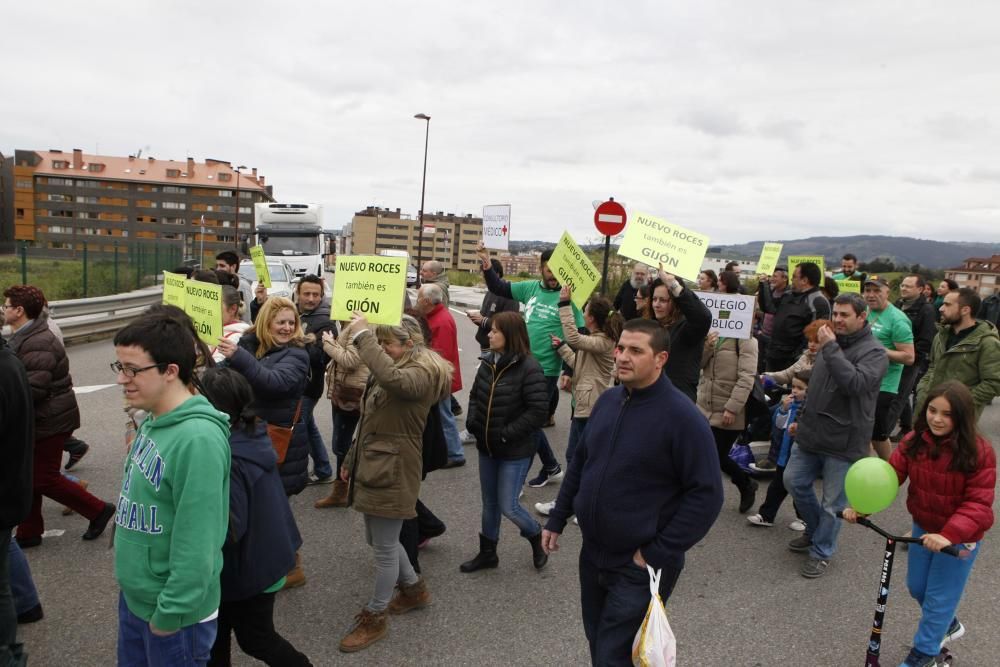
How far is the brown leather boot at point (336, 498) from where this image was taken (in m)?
5.26

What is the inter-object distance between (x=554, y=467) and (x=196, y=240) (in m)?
103

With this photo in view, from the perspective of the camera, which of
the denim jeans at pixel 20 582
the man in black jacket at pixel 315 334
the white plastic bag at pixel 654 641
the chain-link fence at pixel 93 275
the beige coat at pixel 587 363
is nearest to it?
the white plastic bag at pixel 654 641

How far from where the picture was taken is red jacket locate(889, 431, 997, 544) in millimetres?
3072

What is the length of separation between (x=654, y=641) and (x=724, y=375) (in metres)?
3.46

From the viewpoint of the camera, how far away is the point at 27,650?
3.28m

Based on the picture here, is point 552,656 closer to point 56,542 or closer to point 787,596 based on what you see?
point 787,596

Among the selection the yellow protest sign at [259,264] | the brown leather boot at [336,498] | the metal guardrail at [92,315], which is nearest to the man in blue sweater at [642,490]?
the brown leather boot at [336,498]

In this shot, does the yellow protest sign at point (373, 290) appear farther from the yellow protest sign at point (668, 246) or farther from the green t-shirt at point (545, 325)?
the green t-shirt at point (545, 325)

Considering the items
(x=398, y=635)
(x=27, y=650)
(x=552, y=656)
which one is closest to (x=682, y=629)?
(x=552, y=656)

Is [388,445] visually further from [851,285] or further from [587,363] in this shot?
[851,285]

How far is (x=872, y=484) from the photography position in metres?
3.14

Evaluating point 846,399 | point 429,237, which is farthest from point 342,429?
point 429,237

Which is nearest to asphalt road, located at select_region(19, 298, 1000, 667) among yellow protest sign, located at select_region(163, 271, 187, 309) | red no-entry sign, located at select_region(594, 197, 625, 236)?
yellow protest sign, located at select_region(163, 271, 187, 309)

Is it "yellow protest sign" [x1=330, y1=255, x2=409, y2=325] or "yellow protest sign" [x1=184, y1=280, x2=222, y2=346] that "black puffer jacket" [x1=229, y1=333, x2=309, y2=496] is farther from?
"yellow protest sign" [x1=184, y1=280, x2=222, y2=346]
